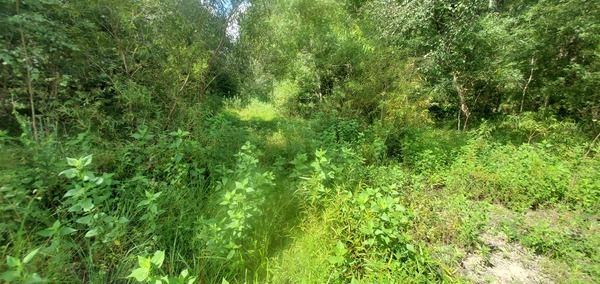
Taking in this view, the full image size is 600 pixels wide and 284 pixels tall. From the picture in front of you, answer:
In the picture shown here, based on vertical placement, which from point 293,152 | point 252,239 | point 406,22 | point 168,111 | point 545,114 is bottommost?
point 252,239

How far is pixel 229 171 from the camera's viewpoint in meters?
2.27

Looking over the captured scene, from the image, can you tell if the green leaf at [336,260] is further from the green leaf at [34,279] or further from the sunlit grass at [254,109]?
the sunlit grass at [254,109]

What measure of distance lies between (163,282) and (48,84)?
3.03 metres

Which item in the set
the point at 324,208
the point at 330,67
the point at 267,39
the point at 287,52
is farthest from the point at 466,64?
the point at 324,208

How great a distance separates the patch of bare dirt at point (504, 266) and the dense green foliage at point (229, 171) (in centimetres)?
7

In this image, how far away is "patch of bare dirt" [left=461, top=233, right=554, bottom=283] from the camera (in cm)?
201

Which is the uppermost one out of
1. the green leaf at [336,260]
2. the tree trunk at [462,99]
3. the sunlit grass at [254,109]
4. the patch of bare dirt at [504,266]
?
the tree trunk at [462,99]

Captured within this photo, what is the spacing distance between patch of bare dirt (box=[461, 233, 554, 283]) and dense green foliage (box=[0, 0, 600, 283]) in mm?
71

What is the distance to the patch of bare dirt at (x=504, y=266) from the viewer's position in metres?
2.01

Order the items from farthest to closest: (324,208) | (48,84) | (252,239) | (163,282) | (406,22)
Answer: (406,22)
(48,84)
(324,208)
(252,239)
(163,282)

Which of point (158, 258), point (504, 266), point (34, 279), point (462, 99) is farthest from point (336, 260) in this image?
point (462, 99)

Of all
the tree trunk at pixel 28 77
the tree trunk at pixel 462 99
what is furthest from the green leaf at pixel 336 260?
the tree trunk at pixel 462 99

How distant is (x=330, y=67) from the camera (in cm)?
730

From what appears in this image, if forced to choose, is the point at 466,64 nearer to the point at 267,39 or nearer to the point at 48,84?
the point at 267,39
